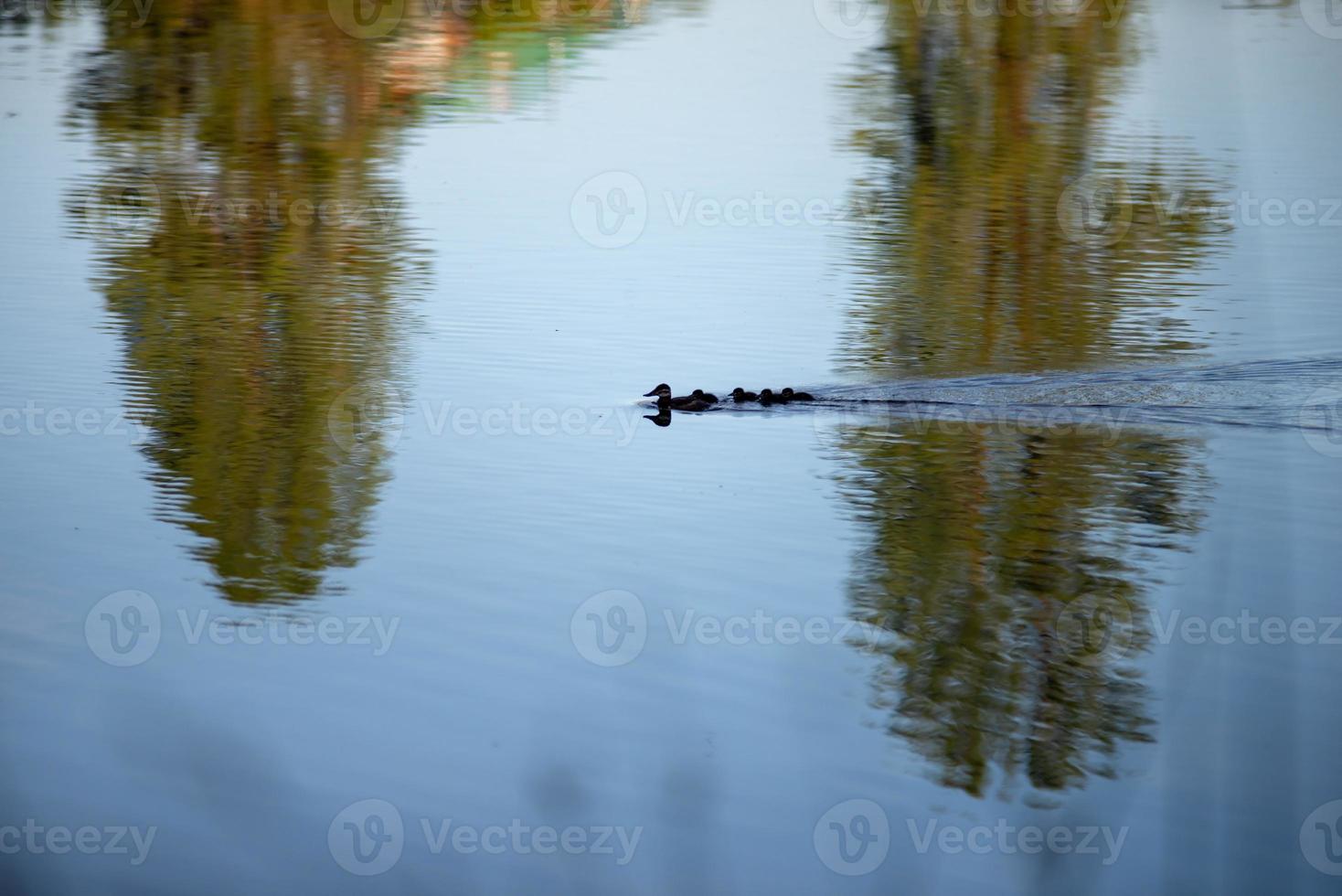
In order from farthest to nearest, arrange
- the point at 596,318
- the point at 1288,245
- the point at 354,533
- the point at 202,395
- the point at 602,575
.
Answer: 1. the point at 1288,245
2. the point at 596,318
3. the point at 202,395
4. the point at 354,533
5. the point at 602,575

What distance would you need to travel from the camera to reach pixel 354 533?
855cm

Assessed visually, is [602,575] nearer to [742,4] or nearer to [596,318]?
[596,318]

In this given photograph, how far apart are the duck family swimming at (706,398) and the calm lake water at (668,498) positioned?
147 millimetres

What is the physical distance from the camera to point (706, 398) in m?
10.5

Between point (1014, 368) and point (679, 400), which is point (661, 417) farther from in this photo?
point (1014, 368)

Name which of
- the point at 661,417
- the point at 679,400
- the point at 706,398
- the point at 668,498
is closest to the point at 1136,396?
the point at 706,398

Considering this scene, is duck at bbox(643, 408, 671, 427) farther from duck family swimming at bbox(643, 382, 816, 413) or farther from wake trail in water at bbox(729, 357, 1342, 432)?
wake trail in water at bbox(729, 357, 1342, 432)

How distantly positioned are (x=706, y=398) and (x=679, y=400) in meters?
0.18

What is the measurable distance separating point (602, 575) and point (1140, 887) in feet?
11.1

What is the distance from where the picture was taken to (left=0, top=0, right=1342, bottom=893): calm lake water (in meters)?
5.66

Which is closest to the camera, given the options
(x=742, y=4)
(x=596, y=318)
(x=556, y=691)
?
(x=556, y=691)

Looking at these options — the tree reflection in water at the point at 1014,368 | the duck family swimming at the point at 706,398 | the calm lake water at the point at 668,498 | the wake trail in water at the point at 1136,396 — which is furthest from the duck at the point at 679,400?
the tree reflection in water at the point at 1014,368

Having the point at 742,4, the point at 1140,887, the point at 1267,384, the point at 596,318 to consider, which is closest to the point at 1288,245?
the point at 1267,384

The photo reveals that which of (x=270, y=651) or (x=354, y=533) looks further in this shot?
(x=354, y=533)
